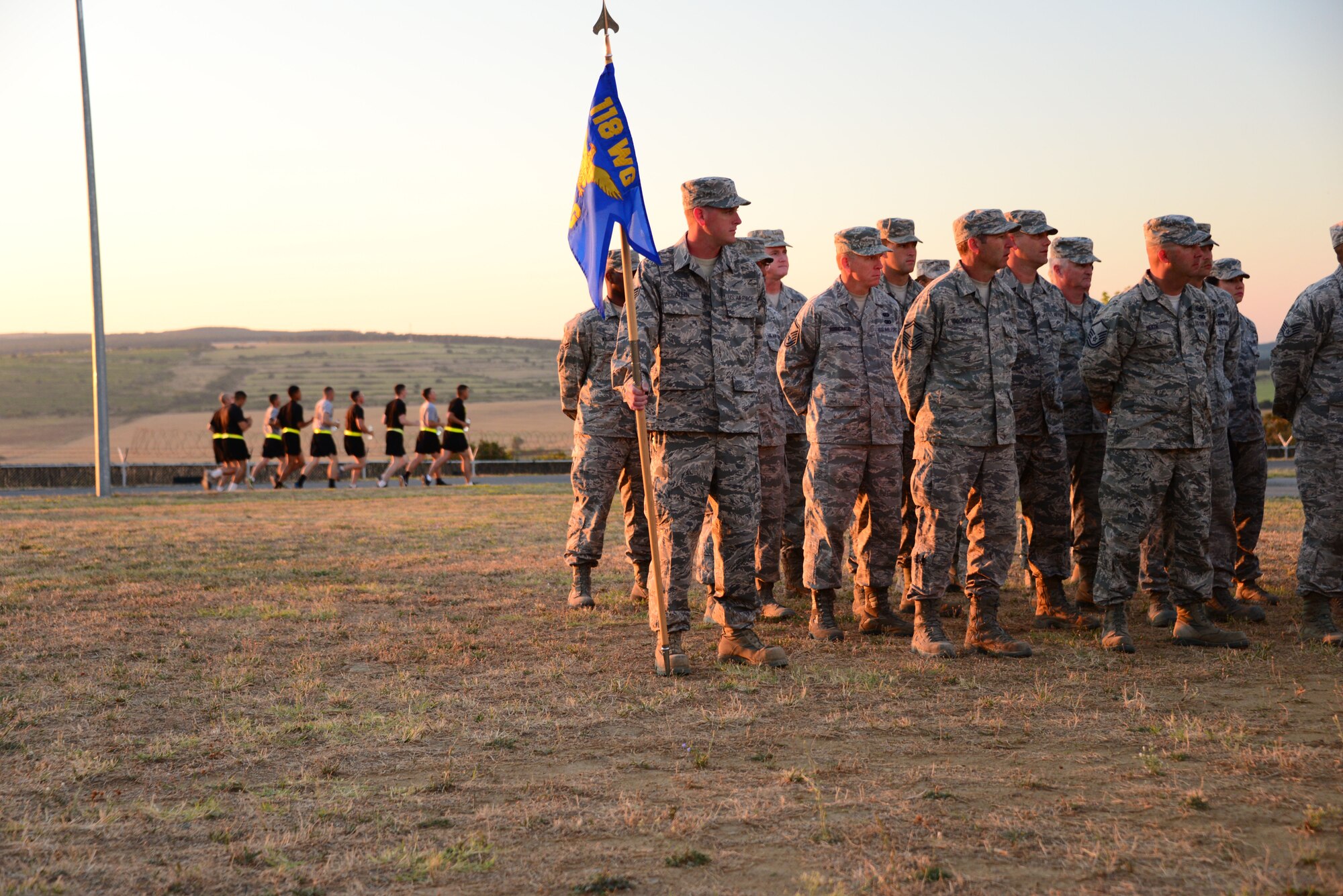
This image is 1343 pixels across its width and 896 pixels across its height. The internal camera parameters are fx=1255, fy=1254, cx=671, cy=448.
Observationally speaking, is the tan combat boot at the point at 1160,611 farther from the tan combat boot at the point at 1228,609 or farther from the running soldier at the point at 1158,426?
the running soldier at the point at 1158,426

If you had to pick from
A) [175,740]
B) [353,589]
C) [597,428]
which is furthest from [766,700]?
[353,589]

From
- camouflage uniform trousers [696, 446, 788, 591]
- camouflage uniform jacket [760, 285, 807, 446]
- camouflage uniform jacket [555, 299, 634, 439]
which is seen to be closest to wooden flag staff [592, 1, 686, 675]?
camouflage uniform trousers [696, 446, 788, 591]

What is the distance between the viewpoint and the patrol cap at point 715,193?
21.3 ft

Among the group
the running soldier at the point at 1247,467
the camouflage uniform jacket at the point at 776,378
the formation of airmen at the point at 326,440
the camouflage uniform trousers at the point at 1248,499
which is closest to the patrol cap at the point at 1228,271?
the running soldier at the point at 1247,467

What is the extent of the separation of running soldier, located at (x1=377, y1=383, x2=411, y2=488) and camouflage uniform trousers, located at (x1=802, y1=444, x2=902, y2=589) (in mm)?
16858

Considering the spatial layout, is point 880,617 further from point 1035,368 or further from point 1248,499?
point 1248,499

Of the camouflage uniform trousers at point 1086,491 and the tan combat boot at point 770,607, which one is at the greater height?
the camouflage uniform trousers at point 1086,491

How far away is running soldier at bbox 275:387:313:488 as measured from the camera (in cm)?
2372

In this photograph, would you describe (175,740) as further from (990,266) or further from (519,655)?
(990,266)

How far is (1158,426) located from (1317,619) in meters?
1.50

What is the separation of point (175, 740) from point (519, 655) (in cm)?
221

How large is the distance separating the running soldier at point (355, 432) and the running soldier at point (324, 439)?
1.05ft

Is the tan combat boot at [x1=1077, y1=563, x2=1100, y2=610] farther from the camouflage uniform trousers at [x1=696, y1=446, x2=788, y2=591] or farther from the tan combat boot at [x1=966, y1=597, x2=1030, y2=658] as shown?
the camouflage uniform trousers at [x1=696, y1=446, x2=788, y2=591]

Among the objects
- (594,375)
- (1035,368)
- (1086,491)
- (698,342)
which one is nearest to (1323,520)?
(1086,491)
